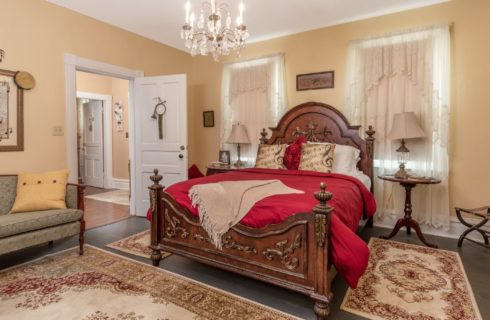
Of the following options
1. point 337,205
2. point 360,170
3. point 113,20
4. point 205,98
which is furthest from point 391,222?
point 113,20

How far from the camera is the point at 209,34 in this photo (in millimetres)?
2455

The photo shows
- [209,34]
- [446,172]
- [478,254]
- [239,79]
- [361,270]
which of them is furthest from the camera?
[239,79]

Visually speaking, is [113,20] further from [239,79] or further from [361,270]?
[361,270]

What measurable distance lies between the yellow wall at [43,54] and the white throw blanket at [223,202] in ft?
6.74

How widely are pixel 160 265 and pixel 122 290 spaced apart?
46 centimetres

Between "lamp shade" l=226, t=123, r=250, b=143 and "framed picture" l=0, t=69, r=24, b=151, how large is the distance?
261 centimetres

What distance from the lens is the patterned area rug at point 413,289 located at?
191 centimetres

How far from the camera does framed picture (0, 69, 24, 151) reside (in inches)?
116

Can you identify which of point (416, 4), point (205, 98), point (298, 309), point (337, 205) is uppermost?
point (416, 4)

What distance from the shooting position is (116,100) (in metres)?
6.70

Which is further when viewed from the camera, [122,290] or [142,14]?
[142,14]

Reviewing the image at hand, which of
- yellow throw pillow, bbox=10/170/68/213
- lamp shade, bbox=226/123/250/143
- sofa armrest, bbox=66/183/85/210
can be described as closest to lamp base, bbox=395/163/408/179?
lamp shade, bbox=226/123/250/143

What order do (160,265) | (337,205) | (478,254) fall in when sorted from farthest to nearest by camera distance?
(478,254) → (160,265) → (337,205)

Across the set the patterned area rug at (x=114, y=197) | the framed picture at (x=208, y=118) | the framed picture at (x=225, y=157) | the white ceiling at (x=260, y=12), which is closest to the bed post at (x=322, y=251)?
the white ceiling at (x=260, y=12)
